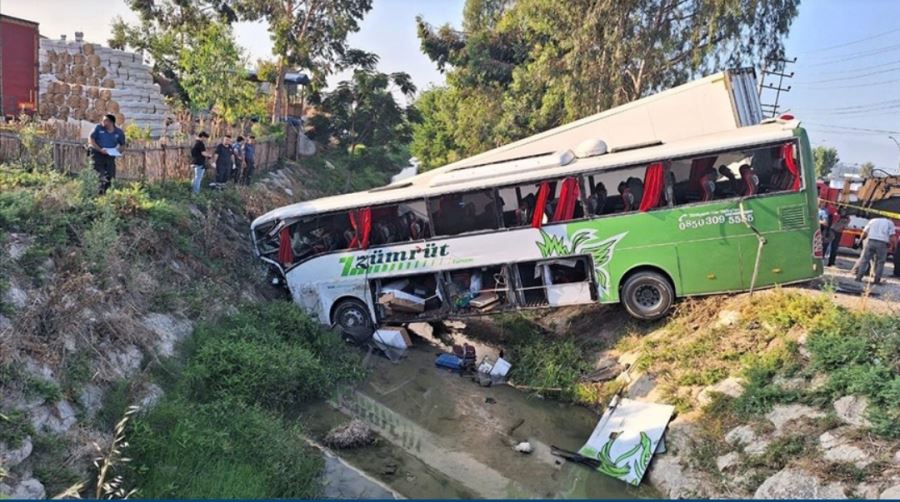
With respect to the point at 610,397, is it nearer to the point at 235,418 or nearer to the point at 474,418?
the point at 474,418

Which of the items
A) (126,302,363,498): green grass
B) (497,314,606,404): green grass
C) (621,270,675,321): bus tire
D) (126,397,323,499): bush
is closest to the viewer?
(126,397,323,499): bush

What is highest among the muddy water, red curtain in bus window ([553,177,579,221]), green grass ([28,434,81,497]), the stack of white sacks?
the stack of white sacks

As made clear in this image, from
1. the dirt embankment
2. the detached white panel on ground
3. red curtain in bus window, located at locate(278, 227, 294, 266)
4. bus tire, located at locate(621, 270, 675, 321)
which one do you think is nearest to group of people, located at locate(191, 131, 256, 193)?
the dirt embankment

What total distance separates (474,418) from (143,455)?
17.0 feet

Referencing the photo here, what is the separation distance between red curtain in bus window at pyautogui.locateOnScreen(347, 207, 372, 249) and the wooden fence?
4.75 m

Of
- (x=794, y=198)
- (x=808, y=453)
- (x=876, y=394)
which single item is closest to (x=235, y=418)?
(x=808, y=453)

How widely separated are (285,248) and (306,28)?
601 inches

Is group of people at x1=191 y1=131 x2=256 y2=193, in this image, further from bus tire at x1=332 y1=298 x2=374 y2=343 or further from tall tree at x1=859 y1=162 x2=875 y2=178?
tall tree at x1=859 y1=162 x2=875 y2=178

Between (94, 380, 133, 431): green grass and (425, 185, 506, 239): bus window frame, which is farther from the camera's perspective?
(425, 185, 506, 239): bus window frame

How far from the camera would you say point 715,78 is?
12.1 m

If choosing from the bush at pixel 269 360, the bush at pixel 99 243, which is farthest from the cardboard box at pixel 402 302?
the bush at pixel 99 243

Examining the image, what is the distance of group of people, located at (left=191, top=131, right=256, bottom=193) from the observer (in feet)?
50.4

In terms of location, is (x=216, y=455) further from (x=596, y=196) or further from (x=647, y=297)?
(x=647, y=297)

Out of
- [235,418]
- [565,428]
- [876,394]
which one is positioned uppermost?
[876,394]
